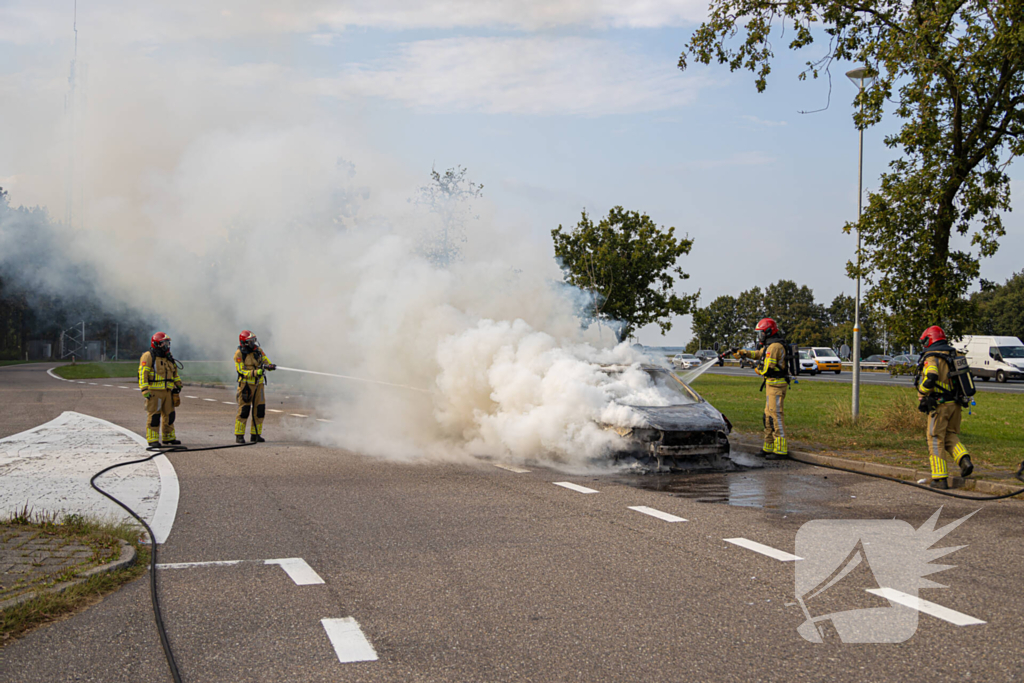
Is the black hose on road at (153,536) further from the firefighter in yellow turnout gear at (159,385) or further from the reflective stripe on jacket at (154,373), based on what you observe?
the reflective stripe on jacket at (154,373)

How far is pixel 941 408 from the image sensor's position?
8.99m

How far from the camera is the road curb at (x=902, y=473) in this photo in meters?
8.55

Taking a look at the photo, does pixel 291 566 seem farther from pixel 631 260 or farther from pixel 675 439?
pixel 631 260

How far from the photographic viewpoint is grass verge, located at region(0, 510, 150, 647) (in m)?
4.22

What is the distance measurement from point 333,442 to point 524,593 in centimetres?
841

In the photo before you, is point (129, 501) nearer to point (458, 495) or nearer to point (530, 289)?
point (458, 495)

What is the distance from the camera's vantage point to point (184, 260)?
17.0 m

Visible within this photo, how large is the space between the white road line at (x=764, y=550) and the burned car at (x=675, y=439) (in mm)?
3494

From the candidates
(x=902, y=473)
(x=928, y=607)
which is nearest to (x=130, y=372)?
(x=902, y=473)

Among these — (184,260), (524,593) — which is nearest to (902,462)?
(524,593)

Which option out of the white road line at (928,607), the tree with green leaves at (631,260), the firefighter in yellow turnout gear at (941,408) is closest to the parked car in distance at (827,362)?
the tree with green leaves at (631,260)

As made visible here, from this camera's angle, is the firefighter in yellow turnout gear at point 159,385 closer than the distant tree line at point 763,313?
Yes

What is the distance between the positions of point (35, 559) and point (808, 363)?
4776cm

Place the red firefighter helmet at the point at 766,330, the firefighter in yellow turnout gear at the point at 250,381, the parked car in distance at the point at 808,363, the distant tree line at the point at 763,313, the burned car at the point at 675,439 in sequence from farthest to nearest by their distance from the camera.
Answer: the distant tree line at the point at 763,313 < the parked car in distance at the point at 808,363 < the firefighter in yellow turnout gear at the point at 250,381 < the red firefighter helmet at the point at 766,330 < the burned car at the point at 675,439
